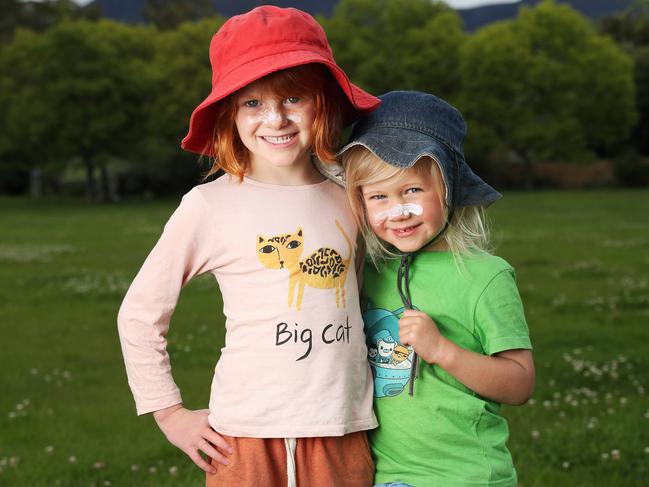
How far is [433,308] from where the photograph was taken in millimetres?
3145

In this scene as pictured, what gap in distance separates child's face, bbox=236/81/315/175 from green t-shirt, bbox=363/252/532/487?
1.96 ft

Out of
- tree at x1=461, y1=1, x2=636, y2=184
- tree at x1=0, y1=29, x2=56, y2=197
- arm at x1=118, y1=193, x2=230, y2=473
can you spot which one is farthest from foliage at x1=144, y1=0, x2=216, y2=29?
arm at x1=118, y1=193, x2=230, y2=473

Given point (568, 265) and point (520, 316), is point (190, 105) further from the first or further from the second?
point (520, 316)

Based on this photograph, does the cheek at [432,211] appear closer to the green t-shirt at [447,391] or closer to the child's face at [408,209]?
the child's face at [408,209]

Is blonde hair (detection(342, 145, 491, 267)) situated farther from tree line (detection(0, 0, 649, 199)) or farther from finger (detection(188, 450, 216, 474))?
tree line (detection(0, 0, 649, 199))

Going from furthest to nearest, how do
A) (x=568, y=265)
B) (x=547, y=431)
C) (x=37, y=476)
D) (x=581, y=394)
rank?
1. (x=568, y=265)
2. (x=581, y=394)
3. (x=547, y=431)
4. (x=37, y=476)

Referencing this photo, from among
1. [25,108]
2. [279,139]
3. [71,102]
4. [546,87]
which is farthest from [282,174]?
[546,87]

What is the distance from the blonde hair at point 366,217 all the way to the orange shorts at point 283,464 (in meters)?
0.70

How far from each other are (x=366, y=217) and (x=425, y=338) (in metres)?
0.52

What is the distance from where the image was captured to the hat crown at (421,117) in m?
3.14

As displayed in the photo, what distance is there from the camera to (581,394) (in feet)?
24.2

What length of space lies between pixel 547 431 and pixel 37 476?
339 cm

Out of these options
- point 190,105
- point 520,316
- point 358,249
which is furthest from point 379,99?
point 190,105

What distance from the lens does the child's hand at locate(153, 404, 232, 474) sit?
10.1 ft
